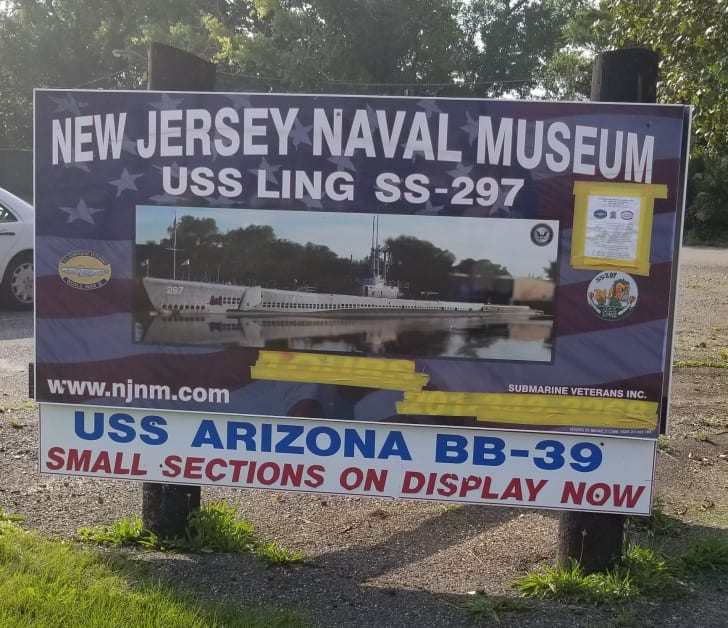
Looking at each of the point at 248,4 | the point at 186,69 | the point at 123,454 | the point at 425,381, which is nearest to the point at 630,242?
the point at 425,381

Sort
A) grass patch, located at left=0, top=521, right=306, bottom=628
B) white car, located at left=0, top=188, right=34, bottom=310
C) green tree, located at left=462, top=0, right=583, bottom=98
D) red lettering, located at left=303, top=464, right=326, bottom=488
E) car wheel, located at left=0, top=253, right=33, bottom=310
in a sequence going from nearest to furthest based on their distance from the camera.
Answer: grass patch, located at left=0, top=521, right=306, bottom=628, red lettering, located at left=303, top=464, right=326, bottom=488, white car, located at left=0, top=188, right=34, bottom=310, car wheel, located at left=0, top=253, right=33, bottom=310, green tree, located at left=462, top=0, right=583, bottom=98

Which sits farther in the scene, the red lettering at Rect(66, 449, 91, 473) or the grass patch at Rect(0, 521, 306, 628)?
the red lettering at Rect(66, 449, 91, 473)

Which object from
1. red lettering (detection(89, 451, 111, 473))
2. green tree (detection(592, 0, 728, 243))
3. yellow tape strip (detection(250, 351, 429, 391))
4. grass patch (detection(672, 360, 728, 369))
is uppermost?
green tree (detection(592, 0, 728, 243))

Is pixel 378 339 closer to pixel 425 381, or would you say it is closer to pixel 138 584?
pixel 425 381

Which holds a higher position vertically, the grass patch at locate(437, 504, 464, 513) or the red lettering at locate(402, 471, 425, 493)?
the red lettering at locate(402, 471, 425, 493)

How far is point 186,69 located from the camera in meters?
3.69

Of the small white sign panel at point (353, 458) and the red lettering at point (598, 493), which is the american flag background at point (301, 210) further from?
the red lettering at point (598, 493)

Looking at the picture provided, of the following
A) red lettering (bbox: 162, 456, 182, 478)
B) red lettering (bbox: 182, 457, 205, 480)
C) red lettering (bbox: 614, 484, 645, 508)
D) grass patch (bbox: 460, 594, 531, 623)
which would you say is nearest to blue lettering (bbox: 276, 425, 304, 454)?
red lettering (bbox: 182, 457, 205, 480)

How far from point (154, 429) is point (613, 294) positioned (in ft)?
7.31

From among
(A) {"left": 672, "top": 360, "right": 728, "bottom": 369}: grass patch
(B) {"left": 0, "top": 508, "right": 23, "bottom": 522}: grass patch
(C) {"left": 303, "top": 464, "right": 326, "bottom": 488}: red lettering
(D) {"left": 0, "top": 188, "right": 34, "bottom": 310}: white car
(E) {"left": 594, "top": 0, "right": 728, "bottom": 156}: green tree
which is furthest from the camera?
(D) {"left": 0, "top": 188, "right": 34, "bottom": 310}: white car

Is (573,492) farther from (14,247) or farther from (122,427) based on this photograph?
(14,247)

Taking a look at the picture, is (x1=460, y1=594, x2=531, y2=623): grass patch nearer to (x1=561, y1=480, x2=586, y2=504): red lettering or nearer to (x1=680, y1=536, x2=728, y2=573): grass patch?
(x1=561, y1=480, x2=586, y2=504): red lettering

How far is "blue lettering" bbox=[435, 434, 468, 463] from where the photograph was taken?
142 inches

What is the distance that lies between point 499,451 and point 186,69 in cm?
230
